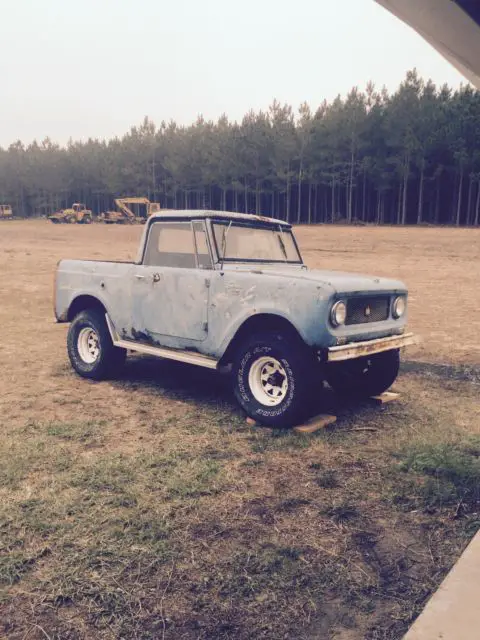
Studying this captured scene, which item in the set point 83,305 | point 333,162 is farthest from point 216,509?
point 333,162

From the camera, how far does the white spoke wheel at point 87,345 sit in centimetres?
651

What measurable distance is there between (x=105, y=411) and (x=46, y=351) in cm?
292

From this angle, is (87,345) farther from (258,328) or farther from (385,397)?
(385,397)

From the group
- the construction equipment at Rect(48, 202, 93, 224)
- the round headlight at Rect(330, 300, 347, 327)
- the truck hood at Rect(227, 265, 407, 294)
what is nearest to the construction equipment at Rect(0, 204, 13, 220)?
the construction equipment at Rect(48, 202, 93, 224)

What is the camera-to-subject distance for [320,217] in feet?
177

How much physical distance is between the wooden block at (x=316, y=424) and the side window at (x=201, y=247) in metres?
1.74

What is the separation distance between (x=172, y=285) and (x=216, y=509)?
265cm

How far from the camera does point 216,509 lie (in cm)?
342

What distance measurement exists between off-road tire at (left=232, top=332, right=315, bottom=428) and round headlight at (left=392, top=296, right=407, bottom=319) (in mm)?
1168

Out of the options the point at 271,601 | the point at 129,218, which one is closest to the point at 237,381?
the point at 271,601

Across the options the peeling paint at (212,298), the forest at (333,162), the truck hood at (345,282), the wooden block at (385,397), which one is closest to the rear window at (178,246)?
the peeling paint at (212,298)

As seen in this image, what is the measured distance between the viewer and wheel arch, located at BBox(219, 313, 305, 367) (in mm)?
4785

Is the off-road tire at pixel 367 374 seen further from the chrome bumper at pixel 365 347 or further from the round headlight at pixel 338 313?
the round headlight at pixel 338 313

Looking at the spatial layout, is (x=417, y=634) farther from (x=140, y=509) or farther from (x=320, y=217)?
(x=320, y=217)
